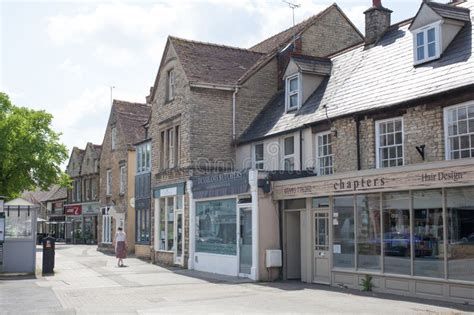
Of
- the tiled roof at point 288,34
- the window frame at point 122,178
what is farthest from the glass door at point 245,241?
the window frame at point 122,178

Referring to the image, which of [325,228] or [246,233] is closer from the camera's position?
[325,228]

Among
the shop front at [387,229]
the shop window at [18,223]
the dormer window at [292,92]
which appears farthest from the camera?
the dormer window at [292,92]

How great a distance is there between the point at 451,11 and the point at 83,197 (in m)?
40.0

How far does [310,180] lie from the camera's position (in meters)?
17.1

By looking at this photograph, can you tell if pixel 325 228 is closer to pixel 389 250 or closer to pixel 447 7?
pixel 389 250

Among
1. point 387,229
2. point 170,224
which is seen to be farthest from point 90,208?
point 387,229

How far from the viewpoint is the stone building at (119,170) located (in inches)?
1442

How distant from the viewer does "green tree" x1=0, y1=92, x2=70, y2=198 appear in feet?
135

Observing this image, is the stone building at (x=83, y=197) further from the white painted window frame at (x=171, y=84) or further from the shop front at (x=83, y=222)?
the white painted window frame at (x=171, y=84)

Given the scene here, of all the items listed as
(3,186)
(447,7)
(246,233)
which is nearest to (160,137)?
(246,233)

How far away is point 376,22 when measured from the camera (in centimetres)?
2141

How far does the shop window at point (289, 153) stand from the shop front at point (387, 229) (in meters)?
2.49

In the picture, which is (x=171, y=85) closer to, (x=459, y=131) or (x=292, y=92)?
(x=292, y=92)

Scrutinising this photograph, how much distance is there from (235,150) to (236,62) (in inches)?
179
